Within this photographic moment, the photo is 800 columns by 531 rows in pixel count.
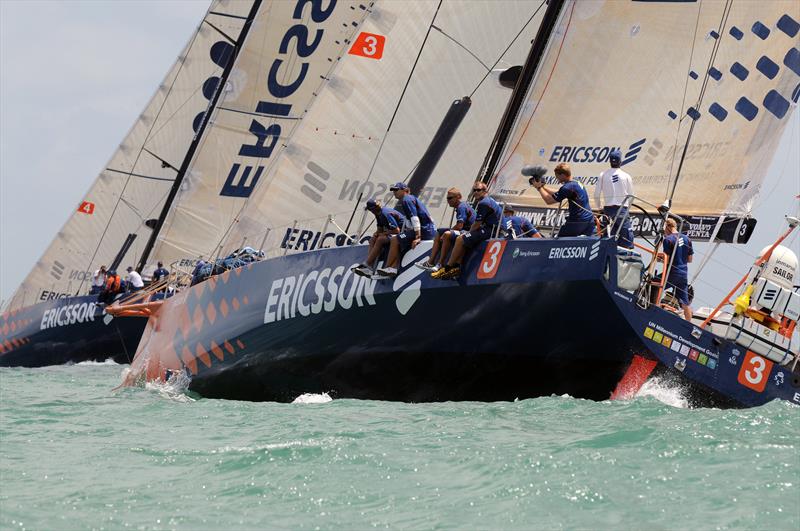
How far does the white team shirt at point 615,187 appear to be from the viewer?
10.9 metres

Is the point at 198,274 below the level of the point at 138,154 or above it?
below

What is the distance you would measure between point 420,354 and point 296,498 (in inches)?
164

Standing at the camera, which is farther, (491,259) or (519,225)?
(519,225)

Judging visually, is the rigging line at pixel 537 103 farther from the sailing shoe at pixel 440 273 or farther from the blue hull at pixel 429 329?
the sailing shoe at pixel 440 273

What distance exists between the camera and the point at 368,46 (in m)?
14.8

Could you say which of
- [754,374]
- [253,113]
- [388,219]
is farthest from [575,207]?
[253,113]

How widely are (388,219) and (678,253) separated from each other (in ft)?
7.93

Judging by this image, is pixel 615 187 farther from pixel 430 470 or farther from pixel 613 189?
pixel 430 470

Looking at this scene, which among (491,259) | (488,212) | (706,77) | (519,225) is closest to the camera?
(491,259)

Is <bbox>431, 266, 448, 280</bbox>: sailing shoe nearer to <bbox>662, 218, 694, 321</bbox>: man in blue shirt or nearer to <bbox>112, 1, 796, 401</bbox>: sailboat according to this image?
<bbox>112, 1, 796, 401</bbox>: sailboat

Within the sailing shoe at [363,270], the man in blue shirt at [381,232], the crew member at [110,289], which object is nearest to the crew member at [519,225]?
the man in blue shirt at [381,232]

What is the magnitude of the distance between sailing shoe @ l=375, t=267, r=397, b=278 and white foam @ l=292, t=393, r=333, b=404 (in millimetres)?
1248

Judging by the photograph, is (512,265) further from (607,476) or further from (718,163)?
(718,163)

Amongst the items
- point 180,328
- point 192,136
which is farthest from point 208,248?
point 180,328
